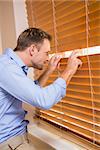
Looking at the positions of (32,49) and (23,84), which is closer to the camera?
(23,84)

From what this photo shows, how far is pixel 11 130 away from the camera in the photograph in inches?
55.9

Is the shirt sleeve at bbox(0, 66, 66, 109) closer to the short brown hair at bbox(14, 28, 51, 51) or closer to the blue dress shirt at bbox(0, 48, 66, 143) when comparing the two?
the blue dress shirt at bbox(0, 48, 66, 143)

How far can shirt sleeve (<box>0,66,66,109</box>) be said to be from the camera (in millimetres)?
1136

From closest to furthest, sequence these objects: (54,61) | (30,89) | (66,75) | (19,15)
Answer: (30,89) → (66,75) → (54,61) → (19,15)

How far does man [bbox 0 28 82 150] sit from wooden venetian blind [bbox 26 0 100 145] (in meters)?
0.09

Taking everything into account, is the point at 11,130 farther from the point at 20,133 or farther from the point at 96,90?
the point at 96,90

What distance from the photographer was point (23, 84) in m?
1.14

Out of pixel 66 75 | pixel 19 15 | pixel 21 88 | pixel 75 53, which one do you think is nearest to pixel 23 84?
pixel 21 88

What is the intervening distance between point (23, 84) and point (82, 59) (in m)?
0.37

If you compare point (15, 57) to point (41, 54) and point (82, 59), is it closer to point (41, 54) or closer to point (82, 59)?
point (41, 54)

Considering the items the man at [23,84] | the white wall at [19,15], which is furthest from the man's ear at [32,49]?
the white wall at [19,15]

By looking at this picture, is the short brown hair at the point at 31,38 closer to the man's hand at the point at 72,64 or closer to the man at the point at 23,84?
the man at the point at 23,84

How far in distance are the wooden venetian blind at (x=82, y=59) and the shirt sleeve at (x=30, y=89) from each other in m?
0.22

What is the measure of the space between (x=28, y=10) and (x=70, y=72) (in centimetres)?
89
